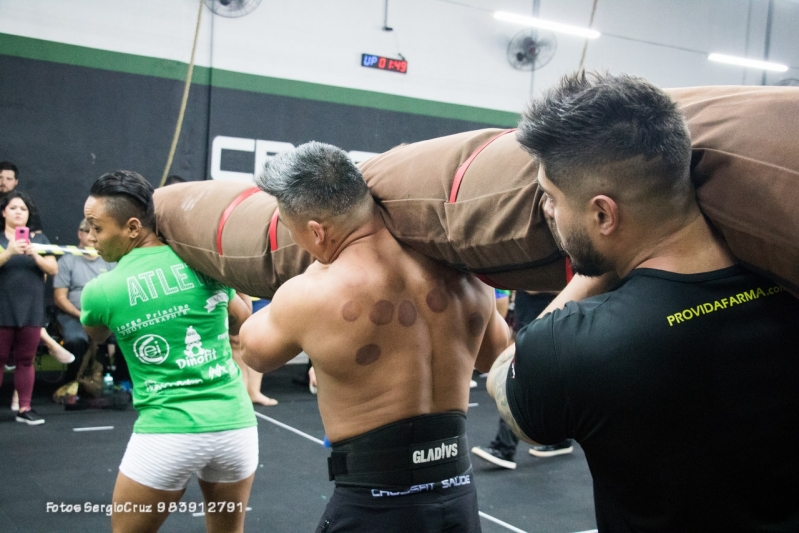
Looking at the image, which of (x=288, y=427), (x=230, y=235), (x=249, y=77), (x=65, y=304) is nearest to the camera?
(x=230, y=235)

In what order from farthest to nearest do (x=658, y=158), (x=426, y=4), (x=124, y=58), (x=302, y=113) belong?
1. (x=426, y=4)
2. (x=302, y=113)
3. (x=124, y=58)
4. (x=658, y=158)

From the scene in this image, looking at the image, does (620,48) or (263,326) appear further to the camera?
(620,48)

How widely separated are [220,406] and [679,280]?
5.24ft

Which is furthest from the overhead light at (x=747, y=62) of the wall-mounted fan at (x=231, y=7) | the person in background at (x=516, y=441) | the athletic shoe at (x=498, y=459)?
the athletic shoe at (x=498, y=459)

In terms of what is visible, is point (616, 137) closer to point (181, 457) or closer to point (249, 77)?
point (181, 457)

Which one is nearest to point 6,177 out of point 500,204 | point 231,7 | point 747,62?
point 231,7

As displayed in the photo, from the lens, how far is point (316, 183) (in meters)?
1.57

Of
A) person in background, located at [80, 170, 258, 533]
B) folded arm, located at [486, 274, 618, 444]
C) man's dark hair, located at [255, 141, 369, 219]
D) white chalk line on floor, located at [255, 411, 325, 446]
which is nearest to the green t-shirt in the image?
person in background, located at [80, 170, 258, 533]

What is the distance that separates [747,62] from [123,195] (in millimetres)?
8217

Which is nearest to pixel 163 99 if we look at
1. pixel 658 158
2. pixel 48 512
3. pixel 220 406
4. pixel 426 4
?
pixel 426 4

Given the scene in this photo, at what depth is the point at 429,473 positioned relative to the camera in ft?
5.43

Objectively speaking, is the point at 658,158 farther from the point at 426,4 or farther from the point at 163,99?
the point at 426,4

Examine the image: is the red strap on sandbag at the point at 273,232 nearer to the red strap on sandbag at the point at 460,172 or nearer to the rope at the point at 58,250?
the red strap on sandbag at the point at 460,172

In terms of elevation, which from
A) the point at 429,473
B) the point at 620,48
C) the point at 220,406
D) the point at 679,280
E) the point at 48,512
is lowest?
the point at 48,512
